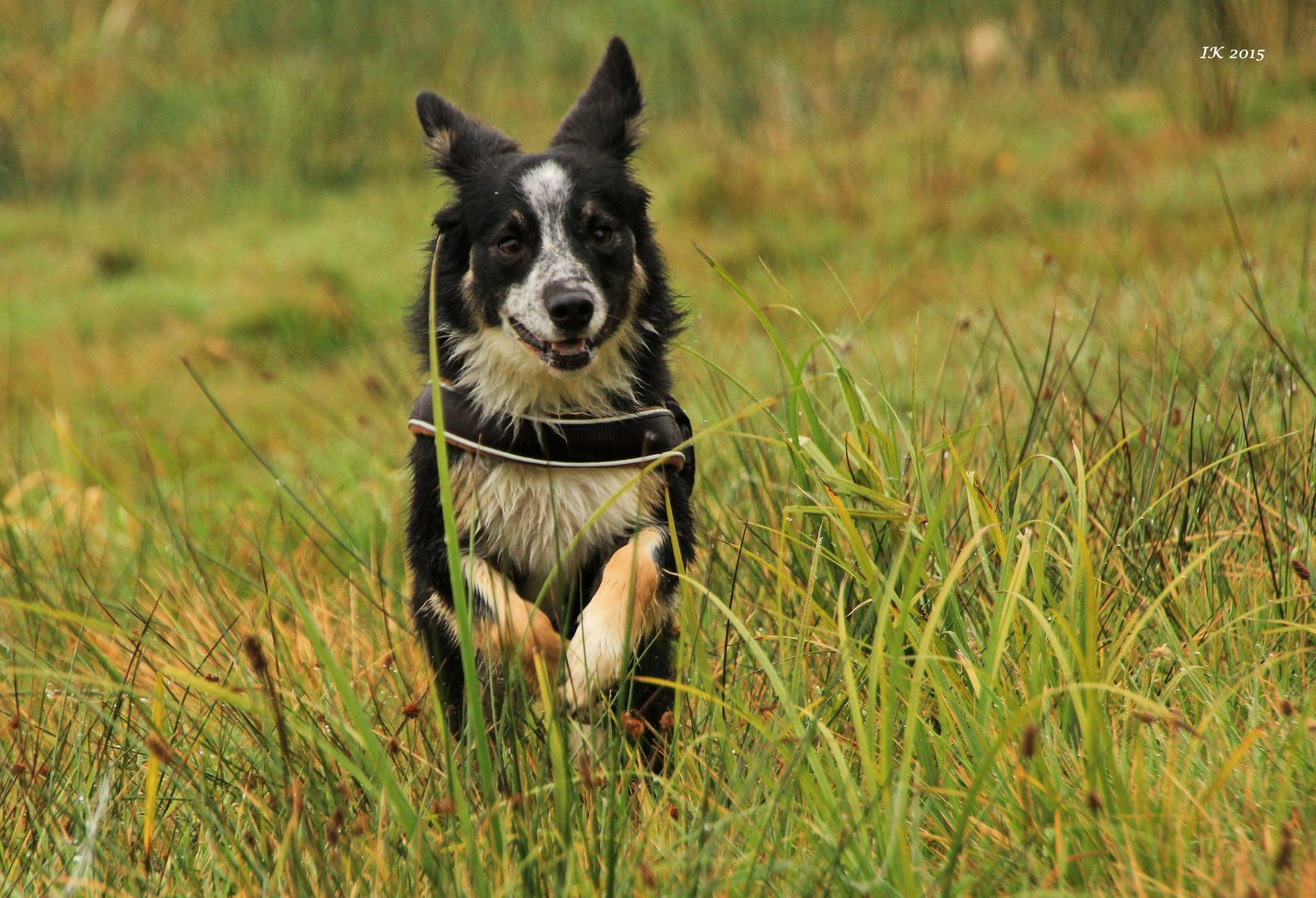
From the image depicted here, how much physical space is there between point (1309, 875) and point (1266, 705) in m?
0.67

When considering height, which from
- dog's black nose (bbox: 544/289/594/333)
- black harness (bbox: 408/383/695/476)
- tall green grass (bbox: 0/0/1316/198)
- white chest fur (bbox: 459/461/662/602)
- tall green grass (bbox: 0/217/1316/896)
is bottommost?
tall green grass (bbox: 0/217/1316/896)

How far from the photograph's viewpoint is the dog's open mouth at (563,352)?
256 cm

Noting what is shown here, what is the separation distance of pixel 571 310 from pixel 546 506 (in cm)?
46

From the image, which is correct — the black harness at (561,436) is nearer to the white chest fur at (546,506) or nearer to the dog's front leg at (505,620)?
the white chest fur at (546,506)

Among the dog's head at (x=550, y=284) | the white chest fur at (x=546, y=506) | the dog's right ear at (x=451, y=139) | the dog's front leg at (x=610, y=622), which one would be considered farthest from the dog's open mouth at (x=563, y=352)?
the dog's right ear at (x=451, y=139)

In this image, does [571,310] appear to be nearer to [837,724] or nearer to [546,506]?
[546,506]

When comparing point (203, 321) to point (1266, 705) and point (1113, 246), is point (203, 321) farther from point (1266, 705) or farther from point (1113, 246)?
point (1266, 705)

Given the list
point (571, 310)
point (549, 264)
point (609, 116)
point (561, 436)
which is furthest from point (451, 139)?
point (561, 436)

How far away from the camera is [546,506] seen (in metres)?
2.55

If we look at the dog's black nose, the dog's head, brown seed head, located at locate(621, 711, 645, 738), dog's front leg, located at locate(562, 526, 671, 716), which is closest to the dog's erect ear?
the dog's head

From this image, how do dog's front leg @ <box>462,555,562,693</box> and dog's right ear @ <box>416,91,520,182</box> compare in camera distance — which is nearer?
dog's front leg @ <box>462,555,562,693</box>

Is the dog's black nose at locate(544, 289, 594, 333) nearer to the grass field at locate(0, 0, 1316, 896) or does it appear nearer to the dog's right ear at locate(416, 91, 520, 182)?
the grass field at locate(0, 0, 1316, 896)

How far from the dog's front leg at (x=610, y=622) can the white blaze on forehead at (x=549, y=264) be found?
0.55m

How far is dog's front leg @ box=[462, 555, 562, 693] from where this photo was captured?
7.33ft
